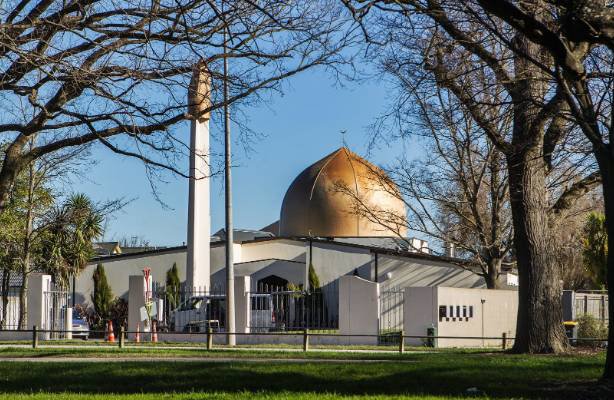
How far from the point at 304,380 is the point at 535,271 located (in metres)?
7.09

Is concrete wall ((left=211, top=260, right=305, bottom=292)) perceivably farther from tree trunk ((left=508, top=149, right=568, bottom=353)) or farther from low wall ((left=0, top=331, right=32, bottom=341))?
tree trunk ((left=508, top=149, right=568, bottom=353))

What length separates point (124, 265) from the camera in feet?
161

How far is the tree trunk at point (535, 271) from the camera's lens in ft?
65.0

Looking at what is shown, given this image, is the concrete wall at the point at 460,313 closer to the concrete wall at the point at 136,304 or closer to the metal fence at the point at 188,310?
the metal fence at the point at 188,310

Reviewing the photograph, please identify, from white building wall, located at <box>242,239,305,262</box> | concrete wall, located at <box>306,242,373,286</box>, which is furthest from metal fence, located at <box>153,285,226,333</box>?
A: white building wall, located at <box>242,239,305,262</box>

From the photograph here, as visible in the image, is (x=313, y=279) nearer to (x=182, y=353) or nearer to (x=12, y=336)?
(x=12, y=336)

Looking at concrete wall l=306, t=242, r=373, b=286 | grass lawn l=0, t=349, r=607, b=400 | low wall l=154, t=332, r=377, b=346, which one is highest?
concrete wall l=306, t=242, r=373, b=286

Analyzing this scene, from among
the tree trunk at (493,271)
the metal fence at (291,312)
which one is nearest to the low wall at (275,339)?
the metal fence at (291,312)

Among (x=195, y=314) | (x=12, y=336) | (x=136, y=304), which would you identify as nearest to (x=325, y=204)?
(x=195, y=314)

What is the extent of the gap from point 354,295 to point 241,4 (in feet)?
57.8

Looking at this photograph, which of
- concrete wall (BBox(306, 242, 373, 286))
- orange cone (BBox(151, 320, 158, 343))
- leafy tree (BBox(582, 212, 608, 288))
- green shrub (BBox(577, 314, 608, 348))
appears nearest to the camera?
green shrub (BBox(577, 314, 608, 348))

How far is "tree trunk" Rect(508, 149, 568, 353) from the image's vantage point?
65.0 feet

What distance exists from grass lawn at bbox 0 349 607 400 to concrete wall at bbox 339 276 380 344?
1188cm

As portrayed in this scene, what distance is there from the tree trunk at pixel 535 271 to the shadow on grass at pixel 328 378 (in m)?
1.95
